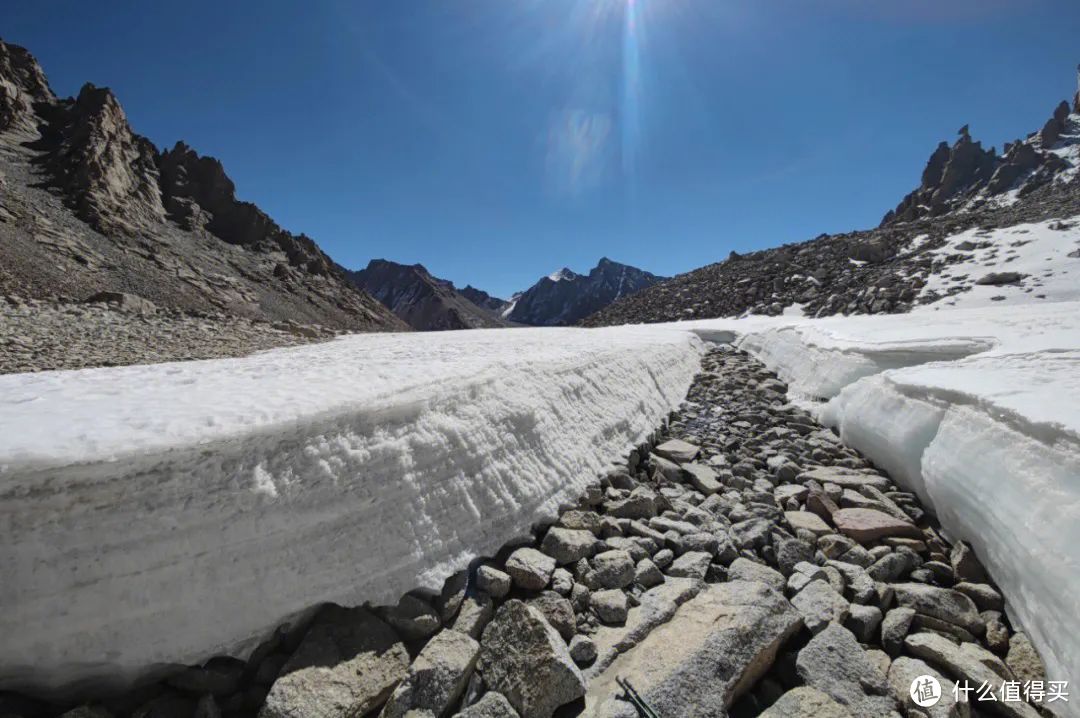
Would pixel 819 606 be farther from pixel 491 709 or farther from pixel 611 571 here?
pixel 491 709

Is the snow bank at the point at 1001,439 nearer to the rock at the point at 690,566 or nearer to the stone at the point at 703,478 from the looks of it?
the rock at the point at 690,566

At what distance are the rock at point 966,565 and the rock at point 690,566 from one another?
199 cm

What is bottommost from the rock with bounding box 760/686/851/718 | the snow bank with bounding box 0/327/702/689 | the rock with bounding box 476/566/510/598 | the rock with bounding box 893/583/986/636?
the rock with bounding box 893/583/986/636

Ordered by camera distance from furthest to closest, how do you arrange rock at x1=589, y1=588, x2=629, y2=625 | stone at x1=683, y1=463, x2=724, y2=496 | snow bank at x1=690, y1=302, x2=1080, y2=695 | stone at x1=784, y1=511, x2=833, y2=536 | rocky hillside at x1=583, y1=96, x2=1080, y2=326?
rocky hillside at x1=583, y1=96, x2=1080, y2=326
stone at x1=683, y1=463, x2=724, y2=496
stone at x1=784, y1=511, x2=833, y2=536
rock at x1=589, y1=588, x2=629, y2=625
snow bank at x1=690, y1=302, x2=1080, y2=695

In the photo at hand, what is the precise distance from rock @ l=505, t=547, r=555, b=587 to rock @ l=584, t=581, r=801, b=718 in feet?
2.45

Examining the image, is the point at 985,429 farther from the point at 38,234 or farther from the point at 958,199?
the point at 958,199

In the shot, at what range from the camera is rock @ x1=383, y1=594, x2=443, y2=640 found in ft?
9.03

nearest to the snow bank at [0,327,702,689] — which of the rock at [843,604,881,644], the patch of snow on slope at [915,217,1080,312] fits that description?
the rock at [843,604,881,644]

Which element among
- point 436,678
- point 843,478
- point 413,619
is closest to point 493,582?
point 413,619

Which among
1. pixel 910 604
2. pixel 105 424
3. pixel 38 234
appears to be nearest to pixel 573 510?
pixel 910 604

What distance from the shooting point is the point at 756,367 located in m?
13.8

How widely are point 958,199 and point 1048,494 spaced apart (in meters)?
114

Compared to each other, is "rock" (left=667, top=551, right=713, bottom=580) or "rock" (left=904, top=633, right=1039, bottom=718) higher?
"rock" (left=667, top=551, right=713, bottom=580)

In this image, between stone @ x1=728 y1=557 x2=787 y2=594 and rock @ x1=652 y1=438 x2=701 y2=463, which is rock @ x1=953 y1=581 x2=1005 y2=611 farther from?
rock @ x1=652 y1=438 x2=701 y2=463
